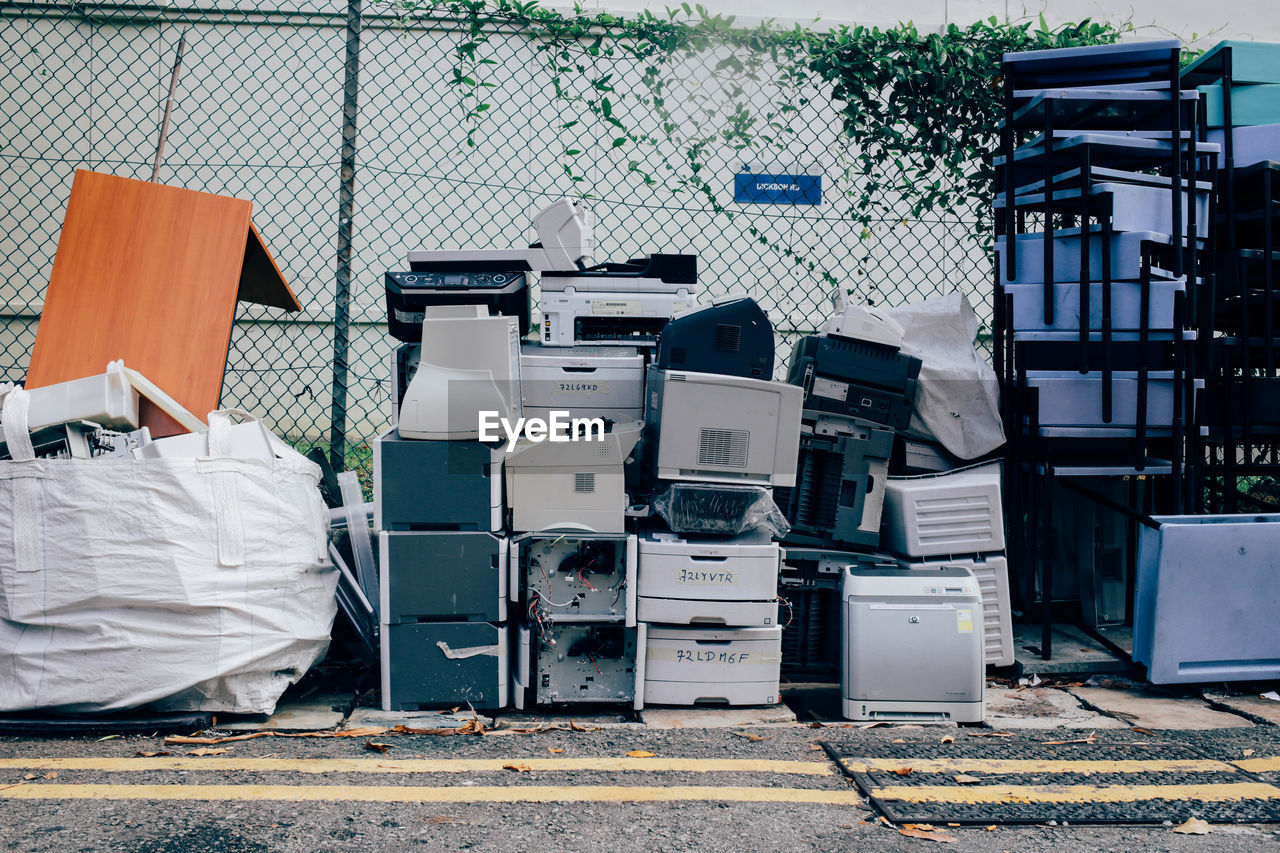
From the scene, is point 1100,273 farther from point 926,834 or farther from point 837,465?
point 926,834

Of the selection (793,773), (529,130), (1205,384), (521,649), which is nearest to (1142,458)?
(1205,384)

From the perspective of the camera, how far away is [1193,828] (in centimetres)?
233

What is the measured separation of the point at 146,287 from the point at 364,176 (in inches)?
102

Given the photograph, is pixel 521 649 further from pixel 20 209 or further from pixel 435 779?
pixel 20 209

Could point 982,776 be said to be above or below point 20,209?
below

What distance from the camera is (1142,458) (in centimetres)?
372

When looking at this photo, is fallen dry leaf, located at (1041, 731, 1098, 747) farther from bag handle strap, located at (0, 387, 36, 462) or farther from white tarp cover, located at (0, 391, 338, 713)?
bag handle strap, located at (0, 387, 36, 462)

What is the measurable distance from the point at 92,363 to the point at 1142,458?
4.17 metres

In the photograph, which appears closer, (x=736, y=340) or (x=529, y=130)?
(x=736, y=340)

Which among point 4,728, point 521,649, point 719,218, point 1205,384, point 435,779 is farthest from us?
point 719,218

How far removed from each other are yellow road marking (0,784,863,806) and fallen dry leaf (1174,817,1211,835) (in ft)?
2.64

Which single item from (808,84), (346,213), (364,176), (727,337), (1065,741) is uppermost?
(808,84)

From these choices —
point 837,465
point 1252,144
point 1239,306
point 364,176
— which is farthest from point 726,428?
point 364,176

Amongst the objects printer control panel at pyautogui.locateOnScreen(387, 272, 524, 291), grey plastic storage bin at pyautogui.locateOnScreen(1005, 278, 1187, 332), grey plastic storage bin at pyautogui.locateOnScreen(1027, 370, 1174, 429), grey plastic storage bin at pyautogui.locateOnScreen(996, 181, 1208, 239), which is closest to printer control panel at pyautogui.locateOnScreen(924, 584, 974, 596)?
grey plastic storage bin at pyautogui.locateOnScreen(1027, 370, 1174, 429)
